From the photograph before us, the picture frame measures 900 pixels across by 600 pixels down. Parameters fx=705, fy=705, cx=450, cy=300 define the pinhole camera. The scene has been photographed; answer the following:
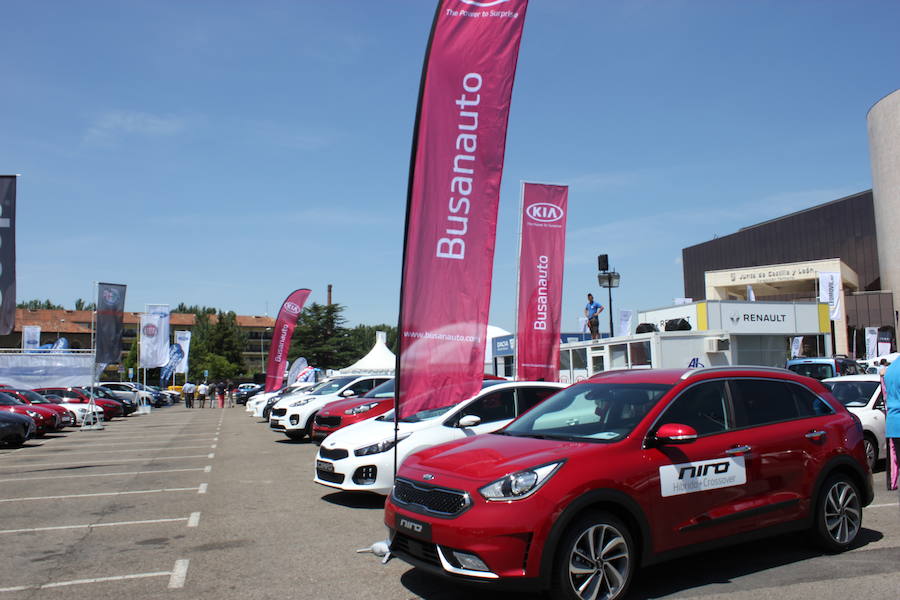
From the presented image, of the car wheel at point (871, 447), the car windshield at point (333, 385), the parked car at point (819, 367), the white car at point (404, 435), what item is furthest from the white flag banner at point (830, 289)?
the white car at point (404, 435)

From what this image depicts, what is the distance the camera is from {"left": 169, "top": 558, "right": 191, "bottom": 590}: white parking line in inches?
219

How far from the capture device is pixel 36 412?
72.6ft

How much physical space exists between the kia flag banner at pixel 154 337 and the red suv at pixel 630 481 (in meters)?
41.5

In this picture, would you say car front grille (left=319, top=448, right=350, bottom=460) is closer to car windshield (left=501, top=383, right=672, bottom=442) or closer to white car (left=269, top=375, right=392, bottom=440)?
car windshield (left=501, top=383, right=672, bottom=442)

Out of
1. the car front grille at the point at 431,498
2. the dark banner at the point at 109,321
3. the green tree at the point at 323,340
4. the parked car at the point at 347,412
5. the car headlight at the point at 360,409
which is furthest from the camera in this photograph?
the green tree at the point at 323,340

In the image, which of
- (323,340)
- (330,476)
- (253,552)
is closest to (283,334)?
(330,476)

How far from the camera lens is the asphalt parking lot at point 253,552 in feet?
17.4

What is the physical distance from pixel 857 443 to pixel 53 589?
6.94 metres

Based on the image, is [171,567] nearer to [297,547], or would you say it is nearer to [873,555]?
[297,547]

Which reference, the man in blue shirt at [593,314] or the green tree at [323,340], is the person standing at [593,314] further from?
the green tree at [323,340]

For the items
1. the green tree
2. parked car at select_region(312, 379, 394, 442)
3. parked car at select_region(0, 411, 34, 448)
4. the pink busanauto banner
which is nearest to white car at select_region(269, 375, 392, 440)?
parked car at select_region(312, 379, 394, 442)

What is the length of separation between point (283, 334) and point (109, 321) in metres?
7.04

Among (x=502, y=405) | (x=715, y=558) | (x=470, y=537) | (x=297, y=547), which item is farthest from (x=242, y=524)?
(x=715, y=558)

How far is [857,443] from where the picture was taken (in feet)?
21.0
